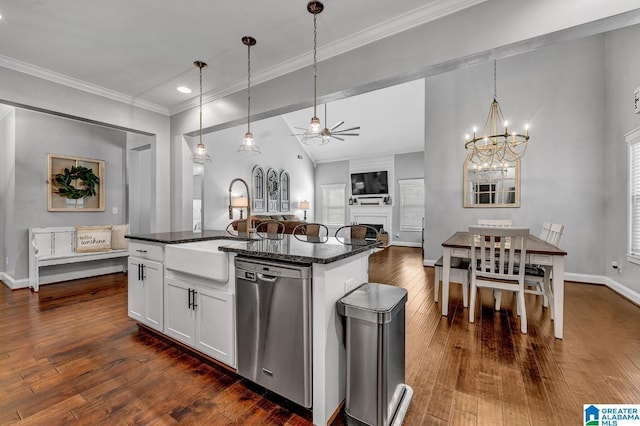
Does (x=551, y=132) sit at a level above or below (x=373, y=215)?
above

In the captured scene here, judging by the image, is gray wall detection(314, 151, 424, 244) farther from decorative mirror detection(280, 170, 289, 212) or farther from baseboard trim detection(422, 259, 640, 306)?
baseboard trim detection(422, 259, 640, 306)

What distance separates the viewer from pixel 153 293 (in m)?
2.54

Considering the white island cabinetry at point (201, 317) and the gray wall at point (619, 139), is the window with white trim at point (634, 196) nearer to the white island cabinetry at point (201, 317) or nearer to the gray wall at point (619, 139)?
the gray wall at point (619, 139)

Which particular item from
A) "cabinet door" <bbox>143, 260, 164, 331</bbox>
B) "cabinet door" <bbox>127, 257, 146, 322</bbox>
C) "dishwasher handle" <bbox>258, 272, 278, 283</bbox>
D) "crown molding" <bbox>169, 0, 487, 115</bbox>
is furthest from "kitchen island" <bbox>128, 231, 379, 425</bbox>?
"crown molding" <bbox>169, 0, 487, 115</bbox>

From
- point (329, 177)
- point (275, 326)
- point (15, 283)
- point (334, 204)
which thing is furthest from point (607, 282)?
point (15, 283)

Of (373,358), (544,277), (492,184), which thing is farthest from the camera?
(492,184)

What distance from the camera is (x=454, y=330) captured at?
272 cm

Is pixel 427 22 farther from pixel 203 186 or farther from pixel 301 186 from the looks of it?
pixel 301 186

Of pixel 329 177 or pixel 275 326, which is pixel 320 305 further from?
pixel 329 177

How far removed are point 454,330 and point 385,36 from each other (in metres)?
2.84

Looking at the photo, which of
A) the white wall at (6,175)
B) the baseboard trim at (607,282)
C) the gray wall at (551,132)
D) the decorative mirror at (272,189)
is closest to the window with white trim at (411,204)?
the gray wall at (551,132)

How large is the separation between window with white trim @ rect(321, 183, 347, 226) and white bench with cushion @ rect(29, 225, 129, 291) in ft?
21.8

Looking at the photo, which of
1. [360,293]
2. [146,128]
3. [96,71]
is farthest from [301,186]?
[360,293]

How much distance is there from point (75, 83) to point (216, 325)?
3702 millimetres
